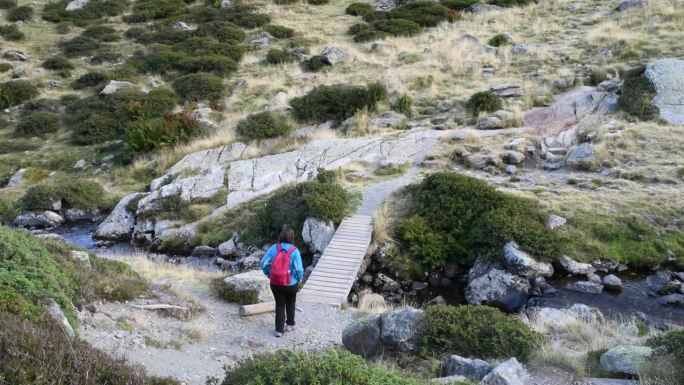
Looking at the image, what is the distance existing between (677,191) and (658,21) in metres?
17.0

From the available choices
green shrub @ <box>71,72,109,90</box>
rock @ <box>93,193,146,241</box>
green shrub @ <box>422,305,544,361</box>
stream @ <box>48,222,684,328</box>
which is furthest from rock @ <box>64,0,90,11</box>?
green shrub @ <box>422,305,544,361</box>

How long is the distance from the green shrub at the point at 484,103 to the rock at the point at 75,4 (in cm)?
3400

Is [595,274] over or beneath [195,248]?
over

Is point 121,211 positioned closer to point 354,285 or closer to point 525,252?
point 354,285

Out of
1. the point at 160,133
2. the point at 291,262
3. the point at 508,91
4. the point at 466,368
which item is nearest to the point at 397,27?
the point at 508,91

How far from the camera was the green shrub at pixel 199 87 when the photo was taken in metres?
29.6

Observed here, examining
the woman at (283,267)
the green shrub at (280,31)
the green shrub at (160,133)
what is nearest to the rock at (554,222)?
the woman at (283,267)

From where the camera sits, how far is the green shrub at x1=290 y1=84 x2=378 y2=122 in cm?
2552

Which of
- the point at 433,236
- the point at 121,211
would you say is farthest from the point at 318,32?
the point at 433,236

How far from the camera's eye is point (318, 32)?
38500mm

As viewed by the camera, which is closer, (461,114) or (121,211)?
(121,211)

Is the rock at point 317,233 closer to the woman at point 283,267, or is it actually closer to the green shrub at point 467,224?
the green shrub at point 467,224

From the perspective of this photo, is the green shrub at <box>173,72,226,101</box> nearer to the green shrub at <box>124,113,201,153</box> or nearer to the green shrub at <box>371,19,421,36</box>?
the green shrub at <box>124,113,201,153</box>

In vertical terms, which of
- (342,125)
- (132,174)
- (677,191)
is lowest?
(132,174)
